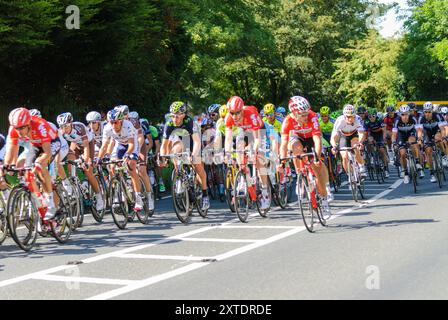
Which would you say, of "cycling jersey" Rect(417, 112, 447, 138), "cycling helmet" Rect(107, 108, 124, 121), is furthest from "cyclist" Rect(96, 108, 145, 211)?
"cycling jersey" Rect(417, 112, 447, 138)

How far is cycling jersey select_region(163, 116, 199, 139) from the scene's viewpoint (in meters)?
12.4

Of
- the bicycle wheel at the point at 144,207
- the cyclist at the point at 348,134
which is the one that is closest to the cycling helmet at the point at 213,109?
the cyclist at the point at 348,134

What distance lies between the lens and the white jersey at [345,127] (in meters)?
15.2

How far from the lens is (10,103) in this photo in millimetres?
22938

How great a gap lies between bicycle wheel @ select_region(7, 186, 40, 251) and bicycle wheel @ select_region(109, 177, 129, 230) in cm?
178

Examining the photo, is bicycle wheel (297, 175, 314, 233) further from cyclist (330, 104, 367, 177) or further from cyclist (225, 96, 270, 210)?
cyclist (330, 104, 367, 177)

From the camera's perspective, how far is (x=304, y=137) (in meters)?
11.8

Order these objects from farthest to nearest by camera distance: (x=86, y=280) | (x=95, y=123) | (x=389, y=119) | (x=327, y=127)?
1. (x=389, y=119)
2. (x=327, y=127)
3. (x=95, y=123)
4. (x=86, y=280)

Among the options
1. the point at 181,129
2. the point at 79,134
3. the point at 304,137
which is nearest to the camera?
the point at 304,137

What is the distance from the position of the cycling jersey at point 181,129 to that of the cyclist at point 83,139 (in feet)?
4.49

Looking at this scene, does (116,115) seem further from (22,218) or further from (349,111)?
(349,111)

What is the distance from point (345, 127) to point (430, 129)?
348 cm

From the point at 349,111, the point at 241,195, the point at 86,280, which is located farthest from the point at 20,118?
the point at 349,111

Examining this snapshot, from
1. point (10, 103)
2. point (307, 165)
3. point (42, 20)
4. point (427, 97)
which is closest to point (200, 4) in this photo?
point (10, 103)
